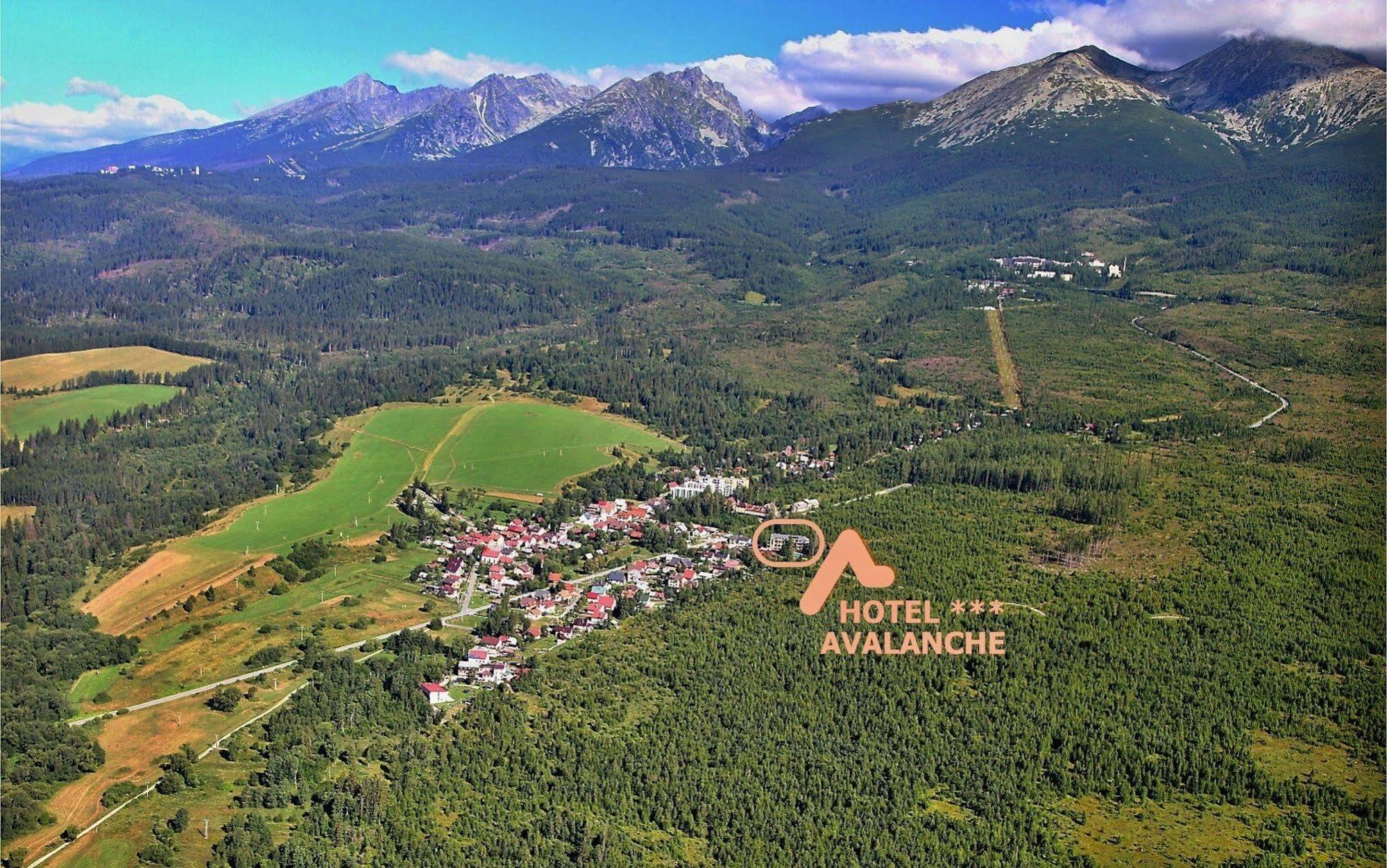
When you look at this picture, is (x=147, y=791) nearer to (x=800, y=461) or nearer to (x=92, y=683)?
(x=92, y=683)

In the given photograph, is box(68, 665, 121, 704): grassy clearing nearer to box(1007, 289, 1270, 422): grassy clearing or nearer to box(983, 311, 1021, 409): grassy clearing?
box(983, 311, 1021, 409): grassy clearing

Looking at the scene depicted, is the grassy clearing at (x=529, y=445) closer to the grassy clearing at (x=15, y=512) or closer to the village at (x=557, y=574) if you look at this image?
the village at (x=557, y=574)

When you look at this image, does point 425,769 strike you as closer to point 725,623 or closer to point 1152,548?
point 725,623

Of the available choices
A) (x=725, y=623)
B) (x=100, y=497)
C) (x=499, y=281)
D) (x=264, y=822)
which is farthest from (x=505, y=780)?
(x=499, y=281)

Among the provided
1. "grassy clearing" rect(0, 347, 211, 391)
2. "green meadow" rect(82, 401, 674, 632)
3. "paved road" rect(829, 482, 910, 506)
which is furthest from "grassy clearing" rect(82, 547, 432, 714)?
"grassy clearing" rect(0, 347, 211, 391)

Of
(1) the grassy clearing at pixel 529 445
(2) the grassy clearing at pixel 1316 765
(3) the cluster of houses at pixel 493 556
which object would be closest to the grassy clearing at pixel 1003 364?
(1) the grassy clearing at pixel 529 445
